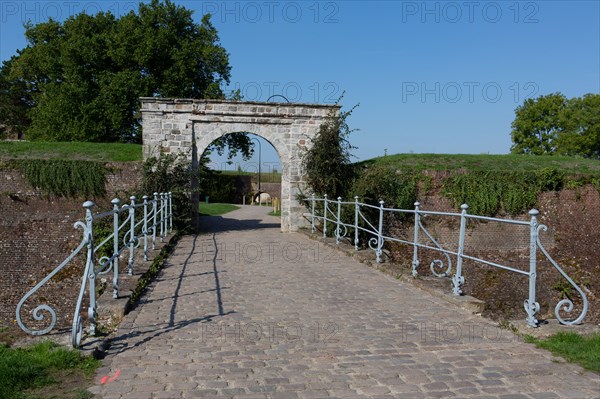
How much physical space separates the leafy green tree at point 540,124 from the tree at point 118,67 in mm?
23347

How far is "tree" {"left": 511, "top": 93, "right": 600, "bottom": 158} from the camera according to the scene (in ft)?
118

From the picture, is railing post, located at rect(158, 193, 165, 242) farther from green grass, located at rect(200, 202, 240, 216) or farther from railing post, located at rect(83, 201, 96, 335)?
green grass, located at rect(200, 202, 240, 216)

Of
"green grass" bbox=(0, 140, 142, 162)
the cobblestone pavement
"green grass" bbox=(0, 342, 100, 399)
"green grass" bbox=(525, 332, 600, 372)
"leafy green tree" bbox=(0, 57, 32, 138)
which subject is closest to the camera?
"green grass" bbox=(0, 342, 100, 399)

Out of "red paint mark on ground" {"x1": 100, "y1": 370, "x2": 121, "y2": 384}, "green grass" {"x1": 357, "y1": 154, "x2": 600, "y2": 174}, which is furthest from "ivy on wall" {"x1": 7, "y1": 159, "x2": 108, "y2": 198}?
"red paint mark on ground" {"x1": 100, "y1": 370, "x2": 121, "y2": 384}

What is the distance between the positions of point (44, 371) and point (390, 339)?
9.28ft

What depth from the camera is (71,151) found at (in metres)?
16.8

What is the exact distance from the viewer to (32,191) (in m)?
15.7

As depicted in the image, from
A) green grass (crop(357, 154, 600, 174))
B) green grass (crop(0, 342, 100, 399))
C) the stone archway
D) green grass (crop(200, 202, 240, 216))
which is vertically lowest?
green grass (crop(200, 202, 240, 216))

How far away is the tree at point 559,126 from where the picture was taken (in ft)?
118

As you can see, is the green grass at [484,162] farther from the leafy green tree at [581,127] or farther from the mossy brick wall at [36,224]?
the leafy green tree at [581,127]

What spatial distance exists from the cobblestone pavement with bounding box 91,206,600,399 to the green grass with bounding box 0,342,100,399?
21 centimetres

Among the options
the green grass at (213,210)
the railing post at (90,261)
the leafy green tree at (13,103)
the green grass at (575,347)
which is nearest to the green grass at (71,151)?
the green grass at (213,210)

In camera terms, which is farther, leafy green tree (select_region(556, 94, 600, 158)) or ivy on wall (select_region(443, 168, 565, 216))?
leafy green tree (select_region(556, 94, 600, 158))

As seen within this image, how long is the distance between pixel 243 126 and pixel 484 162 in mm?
8391
